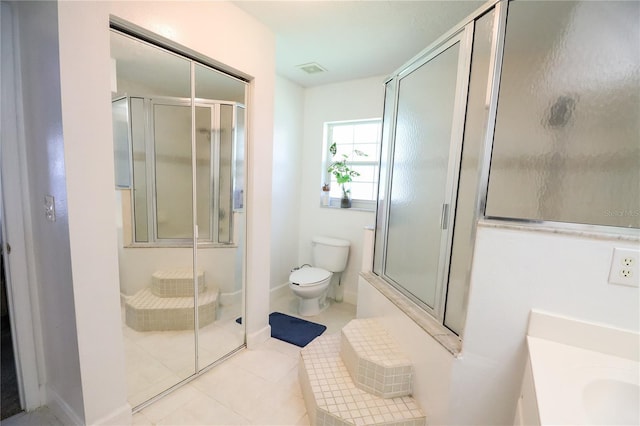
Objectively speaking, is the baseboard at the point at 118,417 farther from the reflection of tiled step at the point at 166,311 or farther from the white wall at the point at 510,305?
the white wall at the point at 510,305

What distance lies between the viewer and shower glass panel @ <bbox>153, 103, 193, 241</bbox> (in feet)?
5.21

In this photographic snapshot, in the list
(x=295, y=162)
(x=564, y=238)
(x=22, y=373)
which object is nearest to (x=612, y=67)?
(x=564, y=238)

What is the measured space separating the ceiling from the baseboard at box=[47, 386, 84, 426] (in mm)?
2396

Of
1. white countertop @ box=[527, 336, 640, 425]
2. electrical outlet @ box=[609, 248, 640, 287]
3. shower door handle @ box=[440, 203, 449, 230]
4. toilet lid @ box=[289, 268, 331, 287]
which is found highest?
shower door handle @ box=[440, 203, 449, 230]

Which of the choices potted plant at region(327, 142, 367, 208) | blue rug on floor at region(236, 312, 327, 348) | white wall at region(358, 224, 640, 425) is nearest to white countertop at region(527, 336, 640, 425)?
white wall at region(358, 224, 640, 425)

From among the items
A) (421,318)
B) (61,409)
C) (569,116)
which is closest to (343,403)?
(421,318)

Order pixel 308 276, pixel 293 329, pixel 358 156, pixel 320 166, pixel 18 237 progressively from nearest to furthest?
pixel 18 237, pixel 293 329, pixel 308 276, pixel 358 156, pixel 320 166

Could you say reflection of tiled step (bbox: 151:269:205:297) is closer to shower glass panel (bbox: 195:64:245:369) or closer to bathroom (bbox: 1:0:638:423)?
shower glass panel (bbox: 195:64:245:369)

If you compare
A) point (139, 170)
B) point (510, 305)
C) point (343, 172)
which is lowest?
point (510, 305)

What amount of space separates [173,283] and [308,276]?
3.95ft

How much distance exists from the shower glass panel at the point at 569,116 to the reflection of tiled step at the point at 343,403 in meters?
1.08

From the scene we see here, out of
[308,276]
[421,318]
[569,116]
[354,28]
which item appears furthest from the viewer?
[308,276]

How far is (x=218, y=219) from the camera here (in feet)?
6.23

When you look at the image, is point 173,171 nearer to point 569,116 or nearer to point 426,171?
point 426,171
